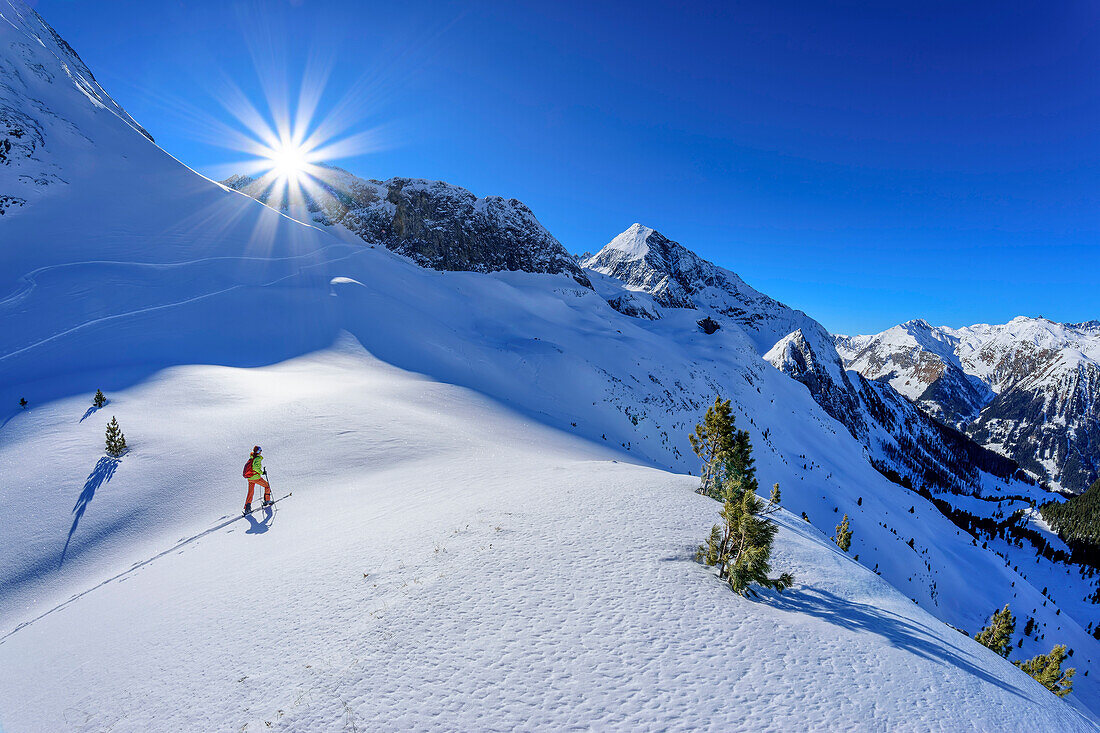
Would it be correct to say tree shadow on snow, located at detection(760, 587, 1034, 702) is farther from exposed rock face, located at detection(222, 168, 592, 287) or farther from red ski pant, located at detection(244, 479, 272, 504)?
exposed rock face, located at detection(222, 168, 592, 287)

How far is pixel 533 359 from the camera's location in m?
37.1

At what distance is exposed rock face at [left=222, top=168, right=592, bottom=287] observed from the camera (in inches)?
2911

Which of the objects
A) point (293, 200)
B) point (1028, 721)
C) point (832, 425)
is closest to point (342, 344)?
point (1028, 721)

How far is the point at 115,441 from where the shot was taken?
11922mm

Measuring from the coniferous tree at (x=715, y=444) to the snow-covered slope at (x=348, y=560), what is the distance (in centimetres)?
107

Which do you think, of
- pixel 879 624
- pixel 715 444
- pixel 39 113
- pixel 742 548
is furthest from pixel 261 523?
pixel 39 113

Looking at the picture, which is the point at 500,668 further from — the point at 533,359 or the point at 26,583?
the point at 533,359

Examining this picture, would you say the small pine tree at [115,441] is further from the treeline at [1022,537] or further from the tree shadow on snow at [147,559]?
the treeline at [1022,537]

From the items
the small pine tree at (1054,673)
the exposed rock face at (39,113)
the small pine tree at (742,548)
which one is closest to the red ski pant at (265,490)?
the small pine tree at (742,548)

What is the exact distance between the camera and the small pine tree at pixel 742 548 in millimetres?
7426

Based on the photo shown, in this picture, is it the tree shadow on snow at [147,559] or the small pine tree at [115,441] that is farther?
the small pine tree at [115,441]

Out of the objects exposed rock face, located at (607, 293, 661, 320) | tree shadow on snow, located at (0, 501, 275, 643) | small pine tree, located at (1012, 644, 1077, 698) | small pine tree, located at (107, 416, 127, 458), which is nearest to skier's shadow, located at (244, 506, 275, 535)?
tree shadow on snow, located at (0, 501, 275, 643)

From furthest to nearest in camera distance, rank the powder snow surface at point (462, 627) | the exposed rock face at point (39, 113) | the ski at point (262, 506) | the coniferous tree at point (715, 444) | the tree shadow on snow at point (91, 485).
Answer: the exposed rock face at point (39, 113), the coniferous tree at point (715, 444), the ski at point (262, 506), the tree shadow on snow at point (91, 485), the powder snow surface at point (462, 627)

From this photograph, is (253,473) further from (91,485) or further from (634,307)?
(634,307)
